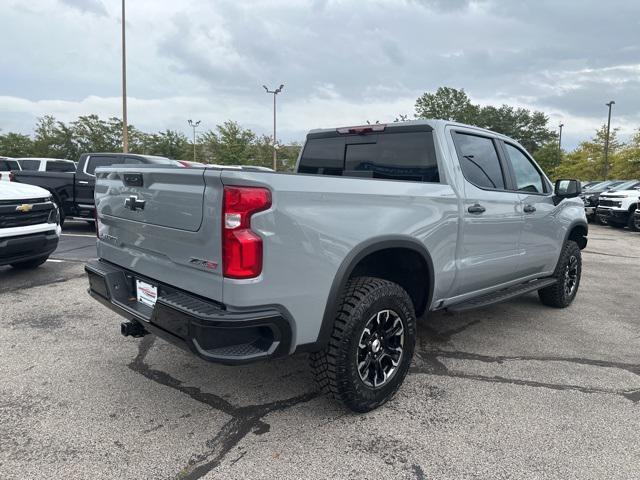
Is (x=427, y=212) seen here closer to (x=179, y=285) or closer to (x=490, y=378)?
(x=490, y=378)

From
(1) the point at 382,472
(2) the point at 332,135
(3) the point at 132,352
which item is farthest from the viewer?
(2) the point at 332,135

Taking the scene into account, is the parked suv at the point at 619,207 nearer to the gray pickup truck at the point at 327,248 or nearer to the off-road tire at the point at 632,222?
the off-road tire at the point at 632,222

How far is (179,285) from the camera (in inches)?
102

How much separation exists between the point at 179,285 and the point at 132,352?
4.99 feet

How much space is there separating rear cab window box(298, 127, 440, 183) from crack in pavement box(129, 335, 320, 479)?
176 cm

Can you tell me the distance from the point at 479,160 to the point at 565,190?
4.80 ft

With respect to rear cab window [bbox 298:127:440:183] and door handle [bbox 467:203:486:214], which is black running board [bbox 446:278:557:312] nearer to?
door handle [bbox 467:203:486:214]

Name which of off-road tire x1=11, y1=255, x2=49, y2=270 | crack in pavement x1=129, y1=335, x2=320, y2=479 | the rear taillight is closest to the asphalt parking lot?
crack in pavement x1=129, y1=335, x2=320, y2=479

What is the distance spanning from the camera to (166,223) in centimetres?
262

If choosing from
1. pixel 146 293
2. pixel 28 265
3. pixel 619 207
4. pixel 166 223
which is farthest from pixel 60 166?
pixel 619 207

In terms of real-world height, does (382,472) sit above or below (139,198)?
below

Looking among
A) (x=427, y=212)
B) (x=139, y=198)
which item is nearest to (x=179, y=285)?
(x=139, y=198)

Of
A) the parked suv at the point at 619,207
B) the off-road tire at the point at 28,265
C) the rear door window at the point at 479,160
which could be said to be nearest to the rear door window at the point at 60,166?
the off-road tire at the point at 28,265

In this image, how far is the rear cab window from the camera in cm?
351
